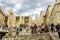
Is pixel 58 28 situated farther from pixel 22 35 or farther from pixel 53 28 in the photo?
pixel 22 35

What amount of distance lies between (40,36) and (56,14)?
9663 mm

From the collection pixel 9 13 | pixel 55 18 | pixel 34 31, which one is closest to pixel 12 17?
pixel 9 13

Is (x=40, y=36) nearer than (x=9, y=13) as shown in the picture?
Yes

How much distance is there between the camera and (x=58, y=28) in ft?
63.1

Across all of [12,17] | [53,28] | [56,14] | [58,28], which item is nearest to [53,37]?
[58,28]

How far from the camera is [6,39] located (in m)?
21.6

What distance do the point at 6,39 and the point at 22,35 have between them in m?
1.81

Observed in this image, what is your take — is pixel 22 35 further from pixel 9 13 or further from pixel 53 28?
pixel 9 13

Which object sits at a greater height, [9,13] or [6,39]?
[9,13]

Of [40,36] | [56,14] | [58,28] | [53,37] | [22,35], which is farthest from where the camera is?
[56,14]

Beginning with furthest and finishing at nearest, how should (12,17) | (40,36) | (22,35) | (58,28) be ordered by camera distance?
(12,17)
(22,35)
(40,36)
(58,28)

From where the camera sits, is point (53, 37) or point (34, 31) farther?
point (34, 31)

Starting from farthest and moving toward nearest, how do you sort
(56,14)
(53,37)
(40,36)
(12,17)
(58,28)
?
(12,17), (56,14), (40,36), (58,28), (53,37)

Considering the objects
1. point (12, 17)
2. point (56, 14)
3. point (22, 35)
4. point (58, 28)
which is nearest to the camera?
point (58, 28)
